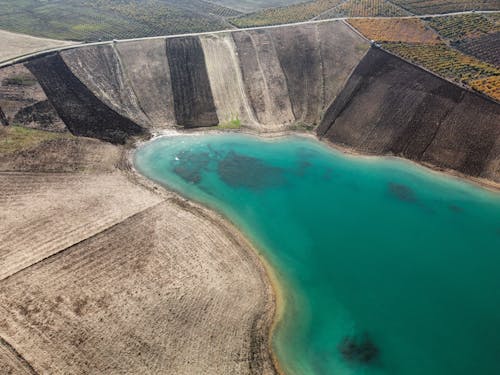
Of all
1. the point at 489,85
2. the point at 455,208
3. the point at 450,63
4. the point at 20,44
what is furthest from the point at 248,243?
the point at 20,44

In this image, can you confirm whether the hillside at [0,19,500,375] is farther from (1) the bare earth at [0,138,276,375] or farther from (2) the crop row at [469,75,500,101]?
(2) the crop row at [469,75,500,101]

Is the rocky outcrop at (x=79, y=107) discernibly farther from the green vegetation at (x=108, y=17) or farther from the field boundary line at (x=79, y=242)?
the green vegetation at (x=108, y=17)

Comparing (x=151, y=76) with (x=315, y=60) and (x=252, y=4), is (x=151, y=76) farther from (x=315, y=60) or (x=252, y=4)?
(x=252, y=4)

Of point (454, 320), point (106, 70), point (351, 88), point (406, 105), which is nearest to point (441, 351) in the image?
point (454, 320)

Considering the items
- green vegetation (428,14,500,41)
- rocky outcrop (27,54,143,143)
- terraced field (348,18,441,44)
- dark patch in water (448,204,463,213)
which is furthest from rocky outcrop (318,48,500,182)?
rocky outcrop (27,54,143,143)

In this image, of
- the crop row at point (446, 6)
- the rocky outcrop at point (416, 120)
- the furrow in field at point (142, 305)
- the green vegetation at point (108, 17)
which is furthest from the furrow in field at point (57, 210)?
the crop row at point (446, 6)

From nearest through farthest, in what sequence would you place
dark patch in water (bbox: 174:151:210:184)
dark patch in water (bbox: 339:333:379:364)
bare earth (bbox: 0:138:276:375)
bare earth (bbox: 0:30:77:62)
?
bare earth (bbox: 0:138:276:375), dark patch in water (bbox: 339:333:379:364), dark patch in water (bbox: 174:151:210:184), bare earth (bbox: 0:30:77:62)
